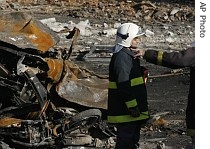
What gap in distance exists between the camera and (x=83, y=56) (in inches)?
597

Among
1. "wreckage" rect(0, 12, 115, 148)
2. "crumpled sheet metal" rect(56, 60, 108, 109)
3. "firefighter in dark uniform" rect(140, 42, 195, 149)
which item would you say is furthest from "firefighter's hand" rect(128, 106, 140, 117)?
"crumpled sheet metal" rect(56, 60, 108, 109)

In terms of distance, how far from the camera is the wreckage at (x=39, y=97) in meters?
7.84

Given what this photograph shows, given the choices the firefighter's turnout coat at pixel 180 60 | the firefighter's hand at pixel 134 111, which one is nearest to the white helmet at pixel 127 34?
the firefighter's turnout coat at pixel 180 60

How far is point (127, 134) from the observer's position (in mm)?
6551

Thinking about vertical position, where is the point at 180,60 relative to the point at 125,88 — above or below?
above

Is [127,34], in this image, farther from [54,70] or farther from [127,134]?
[54,70]

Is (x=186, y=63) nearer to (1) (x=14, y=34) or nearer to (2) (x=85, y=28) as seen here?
(1) (x=14, y=34)

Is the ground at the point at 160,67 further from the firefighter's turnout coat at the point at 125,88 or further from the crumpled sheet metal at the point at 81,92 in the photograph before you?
the firefighter's turnout coat at the point at 125,88

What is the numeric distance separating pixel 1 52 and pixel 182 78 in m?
5.58

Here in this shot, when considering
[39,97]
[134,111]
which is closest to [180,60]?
[134,111]

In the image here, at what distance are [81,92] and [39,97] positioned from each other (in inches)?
25.1

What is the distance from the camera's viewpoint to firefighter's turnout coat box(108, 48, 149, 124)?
245 inches

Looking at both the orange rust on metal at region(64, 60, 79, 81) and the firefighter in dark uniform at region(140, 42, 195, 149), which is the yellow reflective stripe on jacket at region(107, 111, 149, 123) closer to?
the firefighter in dark uniform at region(140, 42, 195, 149)
